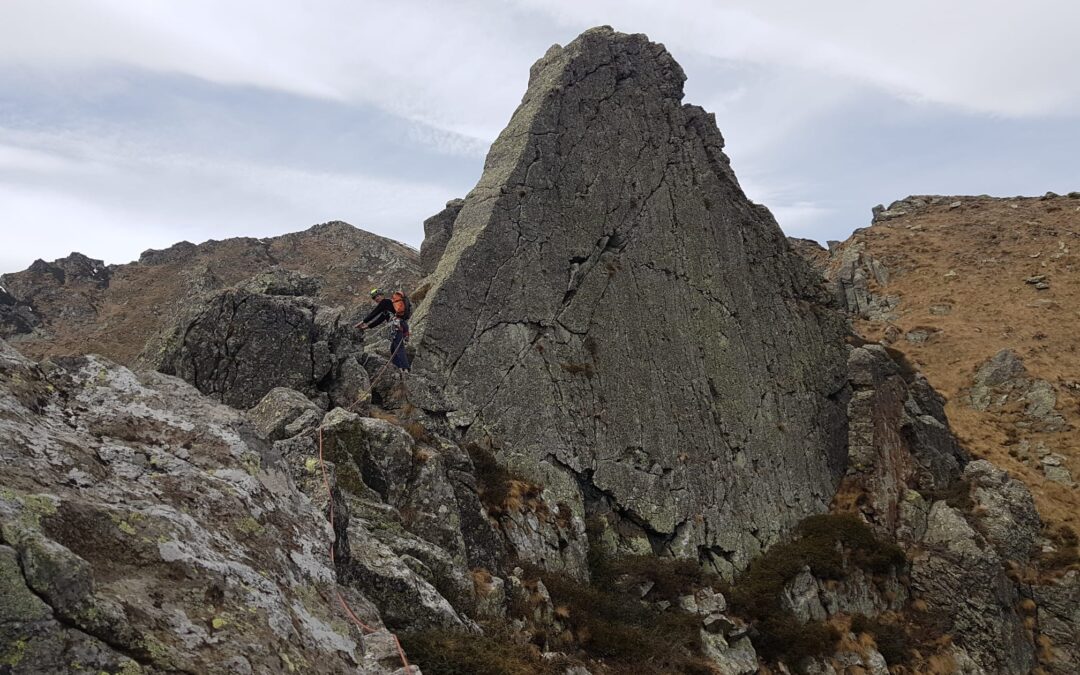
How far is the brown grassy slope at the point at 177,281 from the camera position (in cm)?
4372

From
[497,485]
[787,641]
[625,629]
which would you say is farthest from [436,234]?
[787,641]

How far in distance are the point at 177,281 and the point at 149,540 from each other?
54.4 metres

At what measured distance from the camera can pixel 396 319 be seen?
73.6ft

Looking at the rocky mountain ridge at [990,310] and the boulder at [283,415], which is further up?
the rocky mountain ridge at [990,310]

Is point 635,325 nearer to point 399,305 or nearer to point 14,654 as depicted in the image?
point 399,305

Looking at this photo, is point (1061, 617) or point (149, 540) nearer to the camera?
point (149, 540)

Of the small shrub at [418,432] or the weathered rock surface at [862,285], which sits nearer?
the small shrub at [418,432]

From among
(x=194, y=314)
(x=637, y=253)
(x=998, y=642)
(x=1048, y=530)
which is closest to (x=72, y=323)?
(x=194, y=314)

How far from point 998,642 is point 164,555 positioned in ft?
106

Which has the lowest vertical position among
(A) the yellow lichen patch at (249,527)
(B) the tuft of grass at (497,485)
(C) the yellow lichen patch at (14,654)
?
(B) the tuft of grass at (497,485)

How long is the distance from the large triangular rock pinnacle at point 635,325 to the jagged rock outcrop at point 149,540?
45.7ft

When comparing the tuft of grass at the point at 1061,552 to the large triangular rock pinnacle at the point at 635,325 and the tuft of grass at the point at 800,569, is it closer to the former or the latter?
the tuft of grass at the point at 800,569

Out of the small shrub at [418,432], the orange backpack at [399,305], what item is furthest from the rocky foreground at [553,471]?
the orange backpack at [399,305]

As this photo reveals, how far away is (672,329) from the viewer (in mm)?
30156
